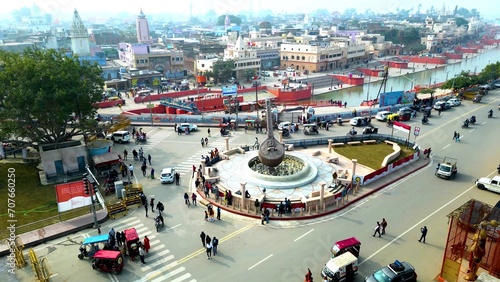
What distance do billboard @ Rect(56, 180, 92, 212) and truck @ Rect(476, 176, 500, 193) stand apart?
3064 cm

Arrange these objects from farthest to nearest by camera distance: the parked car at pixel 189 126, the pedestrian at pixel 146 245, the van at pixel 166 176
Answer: the parked car at pixel 189 126 < the van at pixel 166 176 < the pedestrian at pixel 146 245

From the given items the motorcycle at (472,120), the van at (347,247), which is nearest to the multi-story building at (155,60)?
the motorcycle at (472,120)

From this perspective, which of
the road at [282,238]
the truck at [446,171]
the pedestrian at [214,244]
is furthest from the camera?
the truck at [446,171]

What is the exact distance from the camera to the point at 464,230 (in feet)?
59.2

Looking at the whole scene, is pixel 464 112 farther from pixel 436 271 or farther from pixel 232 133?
pixel 436 271

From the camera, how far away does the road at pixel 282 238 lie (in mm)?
20344

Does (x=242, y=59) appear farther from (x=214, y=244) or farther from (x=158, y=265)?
(x=158, y=265)

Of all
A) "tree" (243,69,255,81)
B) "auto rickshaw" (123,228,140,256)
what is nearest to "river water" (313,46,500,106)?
"tree" (243,69,255,81)

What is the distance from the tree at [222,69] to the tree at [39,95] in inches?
2256

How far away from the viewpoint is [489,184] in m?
29.1

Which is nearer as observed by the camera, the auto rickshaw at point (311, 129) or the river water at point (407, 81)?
the auto rickshaw at point (311, 129)

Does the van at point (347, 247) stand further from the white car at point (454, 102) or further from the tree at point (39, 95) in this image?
the white car at point (454, 102)

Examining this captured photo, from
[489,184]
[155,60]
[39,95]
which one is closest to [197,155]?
[39,95]

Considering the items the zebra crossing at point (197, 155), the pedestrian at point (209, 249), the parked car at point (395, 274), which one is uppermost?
the parked car at point (395, 274)
